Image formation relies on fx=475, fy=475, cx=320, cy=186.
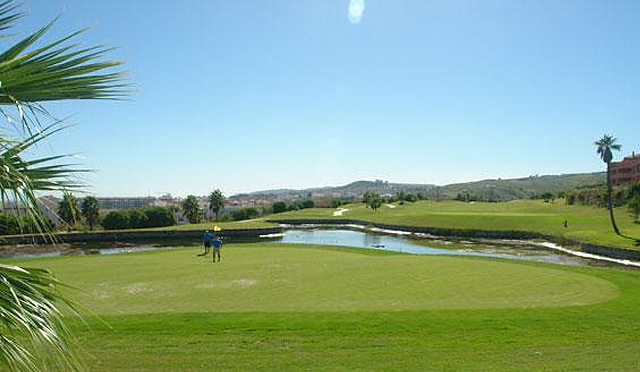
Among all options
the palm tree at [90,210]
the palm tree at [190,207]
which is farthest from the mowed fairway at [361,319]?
the palm tree at [190,207]

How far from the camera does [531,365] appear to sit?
328 inches

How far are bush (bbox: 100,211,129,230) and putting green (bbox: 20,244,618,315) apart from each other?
156ft

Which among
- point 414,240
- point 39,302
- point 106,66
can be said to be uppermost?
A: point 106,66

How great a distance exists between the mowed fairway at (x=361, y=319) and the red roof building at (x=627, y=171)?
8369 cm

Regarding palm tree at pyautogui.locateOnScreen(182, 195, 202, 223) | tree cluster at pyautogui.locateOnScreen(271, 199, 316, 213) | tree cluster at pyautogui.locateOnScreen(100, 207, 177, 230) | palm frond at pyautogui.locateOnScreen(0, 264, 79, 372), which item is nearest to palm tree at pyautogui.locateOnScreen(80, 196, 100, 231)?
tree cluster at pyautogui.locateOnScreen(100, 207, 177, 230)

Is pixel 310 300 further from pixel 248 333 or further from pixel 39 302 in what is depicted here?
pixel 39 302

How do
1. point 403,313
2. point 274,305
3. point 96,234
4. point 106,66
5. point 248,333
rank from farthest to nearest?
point 96,234 → point 274,305 → point 403,313 → point 248,333 → point 106,66

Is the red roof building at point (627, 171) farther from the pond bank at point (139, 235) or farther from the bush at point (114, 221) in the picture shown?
the bush at point (114, 221)

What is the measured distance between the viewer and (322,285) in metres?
15.5

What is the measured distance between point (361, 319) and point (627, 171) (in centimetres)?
10035

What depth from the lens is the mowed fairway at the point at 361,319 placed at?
8.67 meters

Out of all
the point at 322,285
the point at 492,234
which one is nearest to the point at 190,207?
the point at 492,234

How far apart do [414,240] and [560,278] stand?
35546 millimetres

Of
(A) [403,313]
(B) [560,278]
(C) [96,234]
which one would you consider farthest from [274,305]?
(C) [96,234]
